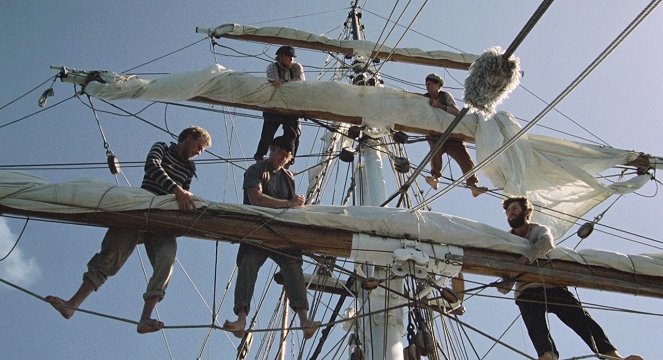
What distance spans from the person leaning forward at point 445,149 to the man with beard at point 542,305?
1374 mm

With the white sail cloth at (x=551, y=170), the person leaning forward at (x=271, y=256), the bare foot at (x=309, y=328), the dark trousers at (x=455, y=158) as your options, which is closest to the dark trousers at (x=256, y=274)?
the person leaning forward at (x=271, y=256)

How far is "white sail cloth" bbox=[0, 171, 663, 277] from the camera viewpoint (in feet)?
14.8

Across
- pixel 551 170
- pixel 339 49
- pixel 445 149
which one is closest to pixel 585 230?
pixel 551 170

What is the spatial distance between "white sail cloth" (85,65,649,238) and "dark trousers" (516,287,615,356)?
5.00 ft

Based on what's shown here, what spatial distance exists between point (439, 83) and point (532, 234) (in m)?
2.54

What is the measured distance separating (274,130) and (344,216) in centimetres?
206

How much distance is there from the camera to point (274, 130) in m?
6.88

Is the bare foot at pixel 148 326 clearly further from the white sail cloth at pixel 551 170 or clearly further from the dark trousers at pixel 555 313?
the white sail cloth at pixel 551 170

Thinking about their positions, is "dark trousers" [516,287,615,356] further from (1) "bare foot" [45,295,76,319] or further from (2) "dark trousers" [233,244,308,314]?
(1) "bare foot" [45,295,76,319]

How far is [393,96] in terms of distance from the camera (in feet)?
24.8

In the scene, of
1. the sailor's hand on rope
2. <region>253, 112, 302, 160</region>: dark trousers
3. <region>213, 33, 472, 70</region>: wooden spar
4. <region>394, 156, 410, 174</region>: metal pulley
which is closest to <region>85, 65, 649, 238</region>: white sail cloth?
<region>253, 112, 302, 160</region>: dark trousers

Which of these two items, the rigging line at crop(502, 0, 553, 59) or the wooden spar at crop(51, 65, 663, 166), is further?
the wooden spar at crop(51, 65, 663, 166)

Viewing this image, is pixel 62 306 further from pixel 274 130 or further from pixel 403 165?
pixel 403 165

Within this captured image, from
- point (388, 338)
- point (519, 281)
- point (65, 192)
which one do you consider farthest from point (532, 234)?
point (65, 192)
